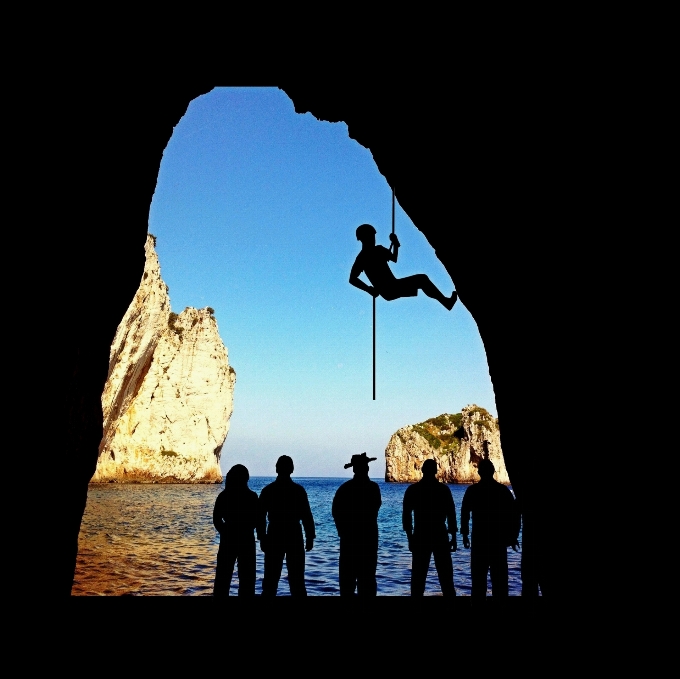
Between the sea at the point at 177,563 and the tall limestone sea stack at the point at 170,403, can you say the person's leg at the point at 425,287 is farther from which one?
the tall limestone sea stack at the point at 170,403

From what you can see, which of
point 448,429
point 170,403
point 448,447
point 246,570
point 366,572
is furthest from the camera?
point 448,429

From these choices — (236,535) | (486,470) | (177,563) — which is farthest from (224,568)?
(177,563)

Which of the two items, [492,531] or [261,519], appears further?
[492,531]

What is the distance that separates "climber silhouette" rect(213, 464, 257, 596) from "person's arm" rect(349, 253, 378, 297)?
2371 mm

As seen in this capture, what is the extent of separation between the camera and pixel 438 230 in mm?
6422

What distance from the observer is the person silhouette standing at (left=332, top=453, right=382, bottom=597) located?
5.48 metres

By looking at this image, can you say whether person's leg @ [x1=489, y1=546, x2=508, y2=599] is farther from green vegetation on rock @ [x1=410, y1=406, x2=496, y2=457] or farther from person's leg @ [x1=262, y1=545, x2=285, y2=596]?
green vegetation on rock @ [x1=410, y1=406, x2=496, y2=457]

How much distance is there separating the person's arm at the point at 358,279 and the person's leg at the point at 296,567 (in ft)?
9.33

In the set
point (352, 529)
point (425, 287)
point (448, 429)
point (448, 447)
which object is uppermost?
point (448, 429)

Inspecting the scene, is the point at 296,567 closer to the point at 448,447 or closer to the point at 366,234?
the point at 366,234

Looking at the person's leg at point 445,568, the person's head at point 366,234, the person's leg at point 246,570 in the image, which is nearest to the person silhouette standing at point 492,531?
the person's leg at point 445,568

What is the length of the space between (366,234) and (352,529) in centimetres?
324

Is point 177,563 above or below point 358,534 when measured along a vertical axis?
below

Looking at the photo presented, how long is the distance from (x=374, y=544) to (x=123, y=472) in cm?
5779
